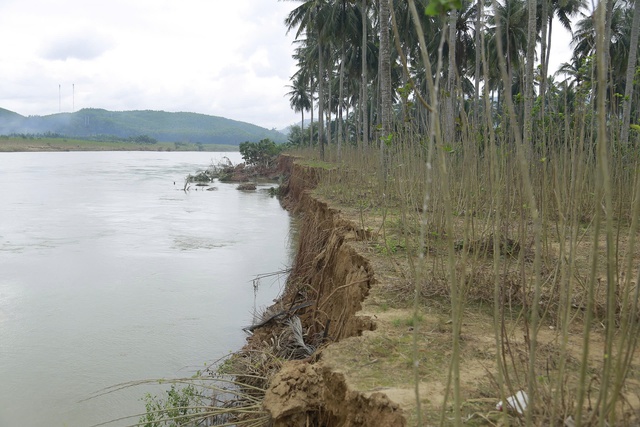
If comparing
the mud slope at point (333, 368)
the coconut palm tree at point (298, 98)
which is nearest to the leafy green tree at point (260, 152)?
the coconut palm tree at point (298, 98)

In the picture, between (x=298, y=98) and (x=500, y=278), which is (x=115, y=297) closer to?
(x=500, y=278)

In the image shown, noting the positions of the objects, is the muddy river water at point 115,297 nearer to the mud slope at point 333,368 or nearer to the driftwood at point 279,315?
the driftwood at point 279,315

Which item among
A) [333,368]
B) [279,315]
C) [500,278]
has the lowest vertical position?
[279,315]

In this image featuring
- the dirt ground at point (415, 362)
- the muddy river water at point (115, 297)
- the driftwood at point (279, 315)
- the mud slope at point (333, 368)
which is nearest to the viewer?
the dirt ground at point (415, 362)

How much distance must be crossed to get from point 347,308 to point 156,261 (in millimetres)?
7258

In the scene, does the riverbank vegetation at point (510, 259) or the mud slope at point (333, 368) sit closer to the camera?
the riverbank vegetation at point (510, 259)

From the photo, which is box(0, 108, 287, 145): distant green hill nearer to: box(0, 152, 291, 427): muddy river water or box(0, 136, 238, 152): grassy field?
box(0, 136, 238, 152): grassy field

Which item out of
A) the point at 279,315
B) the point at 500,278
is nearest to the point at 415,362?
the point at 500,278

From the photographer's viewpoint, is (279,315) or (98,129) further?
(98,129)

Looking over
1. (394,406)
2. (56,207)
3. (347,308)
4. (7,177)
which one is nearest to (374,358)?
(394,406)

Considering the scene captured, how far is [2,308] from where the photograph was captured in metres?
7.89

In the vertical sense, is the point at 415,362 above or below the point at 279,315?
above

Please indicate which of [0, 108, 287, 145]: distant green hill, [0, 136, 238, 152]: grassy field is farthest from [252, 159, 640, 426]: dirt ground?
[0, 108, 287, 145]: distant green hill

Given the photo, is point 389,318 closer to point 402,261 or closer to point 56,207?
point 402,261
